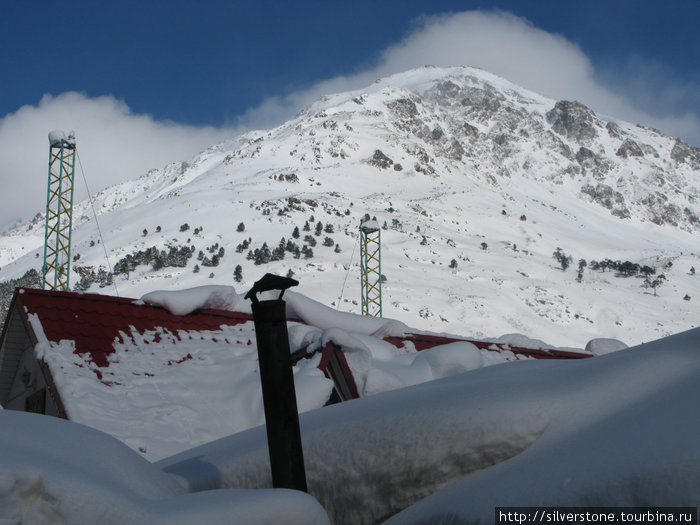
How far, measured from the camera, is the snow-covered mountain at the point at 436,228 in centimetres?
5509

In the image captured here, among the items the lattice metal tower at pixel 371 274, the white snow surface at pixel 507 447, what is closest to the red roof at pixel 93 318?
the white snow surface at pixel 507 447

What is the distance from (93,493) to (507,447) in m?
2.13

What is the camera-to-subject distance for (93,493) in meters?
2.86

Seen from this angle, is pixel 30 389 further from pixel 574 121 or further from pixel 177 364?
pixel 574 121

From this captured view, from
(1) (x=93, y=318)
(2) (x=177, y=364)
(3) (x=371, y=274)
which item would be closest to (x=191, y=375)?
(2) (x=177, y=364)

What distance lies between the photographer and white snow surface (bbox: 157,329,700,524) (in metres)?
2.71

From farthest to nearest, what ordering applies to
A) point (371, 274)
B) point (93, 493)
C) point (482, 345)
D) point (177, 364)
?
point (371, 274)
point (482, 345)
point (177, 364)
point (93, 493)

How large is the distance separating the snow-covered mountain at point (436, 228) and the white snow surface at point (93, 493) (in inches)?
1727

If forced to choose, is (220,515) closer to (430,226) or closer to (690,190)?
(430,226)

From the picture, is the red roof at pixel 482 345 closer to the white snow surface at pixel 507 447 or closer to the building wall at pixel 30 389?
the building wall at pixel 30 389

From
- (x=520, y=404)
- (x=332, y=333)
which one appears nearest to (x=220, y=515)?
(x=520, y=404)

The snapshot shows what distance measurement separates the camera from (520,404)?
3.63 meters

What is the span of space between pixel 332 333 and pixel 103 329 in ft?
10.1

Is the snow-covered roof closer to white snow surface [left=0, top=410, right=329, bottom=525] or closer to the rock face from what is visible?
white snow surface [left=0, top=410, right=329, bottom=525]
